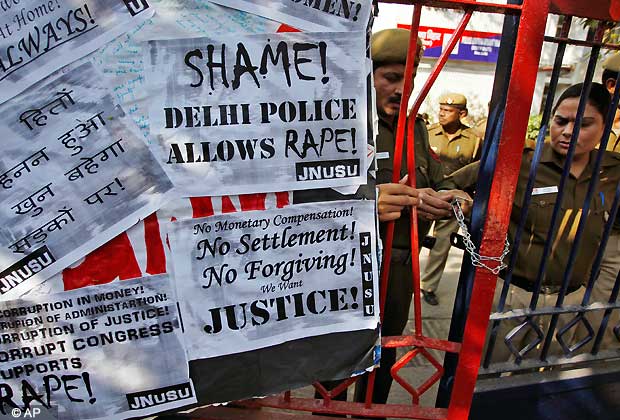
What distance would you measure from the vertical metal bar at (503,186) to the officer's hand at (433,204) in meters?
0.18

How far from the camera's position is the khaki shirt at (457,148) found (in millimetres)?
4656

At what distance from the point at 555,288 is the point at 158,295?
1.81 metres

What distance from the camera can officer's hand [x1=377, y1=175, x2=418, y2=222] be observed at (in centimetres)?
140

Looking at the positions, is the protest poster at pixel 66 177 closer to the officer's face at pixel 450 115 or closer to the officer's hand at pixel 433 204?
the officer's hand at pixel 433 204

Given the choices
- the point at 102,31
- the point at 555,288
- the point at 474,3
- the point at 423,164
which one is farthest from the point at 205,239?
the point at 555,288

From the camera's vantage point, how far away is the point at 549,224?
6.40 ft

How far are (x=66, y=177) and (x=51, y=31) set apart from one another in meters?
0.34

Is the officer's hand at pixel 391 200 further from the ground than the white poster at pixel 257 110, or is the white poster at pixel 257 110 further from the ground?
the white poster at pixel 257 110

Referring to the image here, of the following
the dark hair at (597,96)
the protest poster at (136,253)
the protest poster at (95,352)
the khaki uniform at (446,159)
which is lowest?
the khaki uniform at (446,159)

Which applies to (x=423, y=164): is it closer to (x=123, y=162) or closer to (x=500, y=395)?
(x=500, y=395)

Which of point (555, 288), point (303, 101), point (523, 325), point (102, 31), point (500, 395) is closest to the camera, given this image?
point (102, 31)

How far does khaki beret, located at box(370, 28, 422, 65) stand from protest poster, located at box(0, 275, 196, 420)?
1290mm

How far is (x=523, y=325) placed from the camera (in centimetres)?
174

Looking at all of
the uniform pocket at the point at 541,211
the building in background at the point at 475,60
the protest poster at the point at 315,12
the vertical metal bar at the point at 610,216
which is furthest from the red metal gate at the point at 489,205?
the building in background at the point at 475,60
